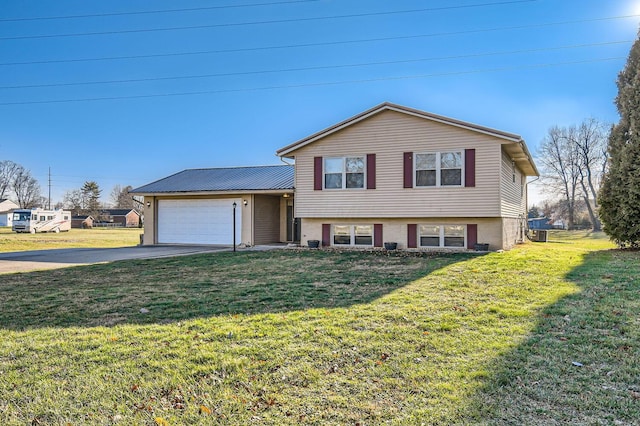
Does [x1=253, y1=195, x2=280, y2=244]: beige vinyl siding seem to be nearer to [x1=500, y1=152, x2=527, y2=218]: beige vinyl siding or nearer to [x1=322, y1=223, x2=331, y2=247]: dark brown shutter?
[x1=322, y1=223, x2=331, y2=247]: dark brown shutter

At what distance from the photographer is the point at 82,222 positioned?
62.8 meters

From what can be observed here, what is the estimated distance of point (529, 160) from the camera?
57.2 ft

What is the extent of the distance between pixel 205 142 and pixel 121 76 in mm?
12292

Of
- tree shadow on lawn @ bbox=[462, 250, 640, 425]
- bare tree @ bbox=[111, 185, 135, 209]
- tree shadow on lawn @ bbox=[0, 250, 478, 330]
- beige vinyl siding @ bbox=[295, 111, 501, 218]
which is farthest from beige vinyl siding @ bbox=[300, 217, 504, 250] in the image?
bare tree @ bbox=[111, 185, 135, 209]

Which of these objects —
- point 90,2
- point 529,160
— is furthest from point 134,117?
point 529,160

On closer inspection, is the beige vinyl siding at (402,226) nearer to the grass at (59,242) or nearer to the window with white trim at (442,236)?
the window with white trim at (442,236)

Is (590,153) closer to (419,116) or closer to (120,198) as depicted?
(419,116)

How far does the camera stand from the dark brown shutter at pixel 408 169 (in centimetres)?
1472

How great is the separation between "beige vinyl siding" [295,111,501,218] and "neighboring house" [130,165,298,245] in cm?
231

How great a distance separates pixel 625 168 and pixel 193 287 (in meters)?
14.9

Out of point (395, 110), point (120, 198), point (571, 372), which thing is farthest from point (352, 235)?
point (120, 198)

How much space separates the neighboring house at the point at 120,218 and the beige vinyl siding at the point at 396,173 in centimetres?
6348

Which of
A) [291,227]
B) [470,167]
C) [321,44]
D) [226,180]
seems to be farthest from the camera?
[226,180]

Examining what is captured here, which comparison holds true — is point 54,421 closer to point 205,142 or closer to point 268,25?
point 268,25
